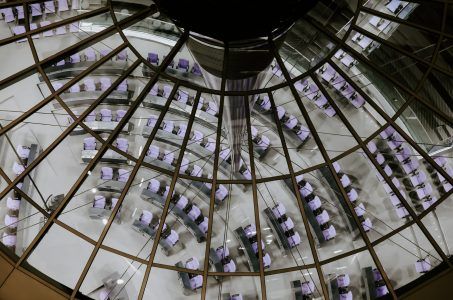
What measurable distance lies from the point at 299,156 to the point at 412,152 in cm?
596

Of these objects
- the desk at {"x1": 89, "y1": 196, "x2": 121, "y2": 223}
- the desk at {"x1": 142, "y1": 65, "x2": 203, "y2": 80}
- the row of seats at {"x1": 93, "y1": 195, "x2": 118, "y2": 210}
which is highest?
the desk at {"x1": 142, "y1": 65, "x2": 203, "y2": 80}

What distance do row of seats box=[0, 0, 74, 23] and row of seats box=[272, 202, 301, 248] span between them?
16.3 metres

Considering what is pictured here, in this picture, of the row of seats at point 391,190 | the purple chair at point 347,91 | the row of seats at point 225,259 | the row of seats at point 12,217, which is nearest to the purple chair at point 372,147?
the row of seats at point 391,190

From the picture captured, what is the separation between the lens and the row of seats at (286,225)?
25875mm

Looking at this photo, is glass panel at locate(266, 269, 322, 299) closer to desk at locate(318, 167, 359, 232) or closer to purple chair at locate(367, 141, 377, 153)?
desk at locate(318, 167, 359, 232)

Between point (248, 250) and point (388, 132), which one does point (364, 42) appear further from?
point (248, 250)

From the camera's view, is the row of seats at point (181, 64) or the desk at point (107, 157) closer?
the desk at point (107, 157)

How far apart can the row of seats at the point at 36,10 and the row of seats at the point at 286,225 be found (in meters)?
16.3

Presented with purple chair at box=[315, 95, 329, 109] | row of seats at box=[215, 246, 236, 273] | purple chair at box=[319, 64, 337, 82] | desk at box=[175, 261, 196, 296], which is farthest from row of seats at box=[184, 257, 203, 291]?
purple chair at box=[319, 64, 337, 82]

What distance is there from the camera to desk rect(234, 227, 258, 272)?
25.4m

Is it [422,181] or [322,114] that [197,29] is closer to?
[322,114]

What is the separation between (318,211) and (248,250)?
4.17m

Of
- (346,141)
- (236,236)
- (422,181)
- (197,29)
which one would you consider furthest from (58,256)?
(422,181)

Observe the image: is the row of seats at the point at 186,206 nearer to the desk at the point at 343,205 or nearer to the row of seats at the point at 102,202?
the row of seats at the point at 102,202
